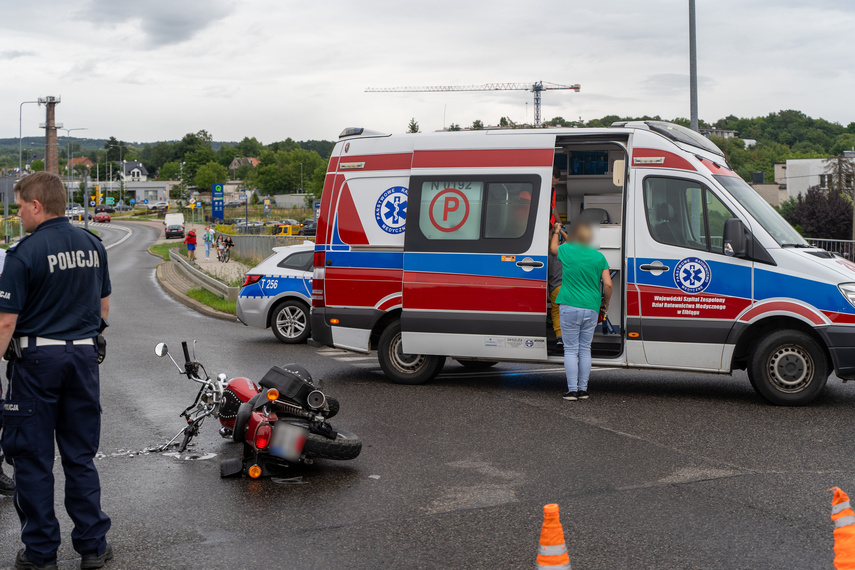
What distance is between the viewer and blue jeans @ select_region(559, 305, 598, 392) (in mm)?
9180

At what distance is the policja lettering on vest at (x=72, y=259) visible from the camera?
15.6 feet

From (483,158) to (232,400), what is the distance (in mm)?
4020

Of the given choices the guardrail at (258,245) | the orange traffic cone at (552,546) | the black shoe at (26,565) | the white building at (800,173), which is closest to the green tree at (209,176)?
the white building at (800,173)

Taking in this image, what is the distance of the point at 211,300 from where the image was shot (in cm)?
2223

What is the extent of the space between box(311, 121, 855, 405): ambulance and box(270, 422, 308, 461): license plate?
3.65m

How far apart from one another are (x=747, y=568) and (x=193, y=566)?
2880mm

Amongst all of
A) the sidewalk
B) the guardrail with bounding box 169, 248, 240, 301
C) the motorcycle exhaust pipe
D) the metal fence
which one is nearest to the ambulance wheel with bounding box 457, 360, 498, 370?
the motorcycle exhaust pipe

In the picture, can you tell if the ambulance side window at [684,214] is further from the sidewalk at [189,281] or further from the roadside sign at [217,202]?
the roadside sign at [217,202]

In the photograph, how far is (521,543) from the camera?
512 centimetres

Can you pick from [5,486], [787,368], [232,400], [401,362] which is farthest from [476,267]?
[5,486]

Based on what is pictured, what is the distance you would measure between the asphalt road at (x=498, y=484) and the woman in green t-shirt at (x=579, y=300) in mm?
421

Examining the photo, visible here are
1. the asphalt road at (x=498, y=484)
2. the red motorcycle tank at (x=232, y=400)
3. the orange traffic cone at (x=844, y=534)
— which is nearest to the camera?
the orange traffic cone at (x=844, y=534)

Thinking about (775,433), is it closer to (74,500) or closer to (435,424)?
(435,424)

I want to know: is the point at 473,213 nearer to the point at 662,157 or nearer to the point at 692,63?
the point at 662,157
